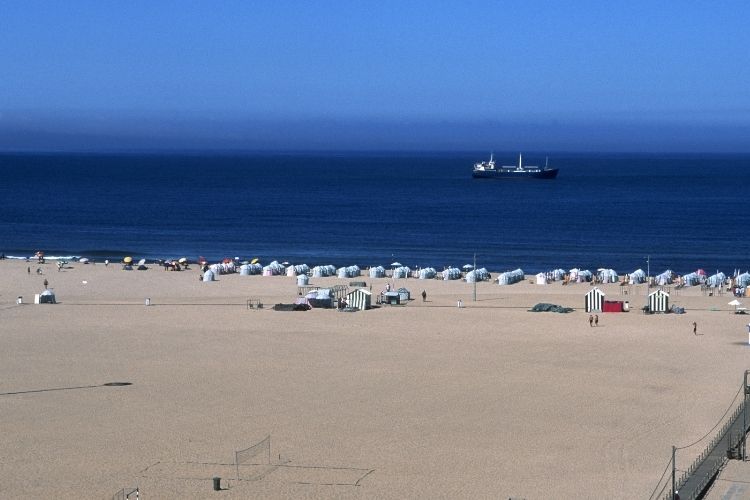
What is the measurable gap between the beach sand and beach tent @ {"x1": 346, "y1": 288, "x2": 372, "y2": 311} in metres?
0.78

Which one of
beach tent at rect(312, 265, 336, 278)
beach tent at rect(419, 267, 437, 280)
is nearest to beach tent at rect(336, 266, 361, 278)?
beach tent at rect(312, 265, 336, 278)

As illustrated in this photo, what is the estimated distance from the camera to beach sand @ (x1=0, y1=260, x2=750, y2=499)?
25.1 metres

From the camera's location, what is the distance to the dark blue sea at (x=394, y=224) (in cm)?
7806

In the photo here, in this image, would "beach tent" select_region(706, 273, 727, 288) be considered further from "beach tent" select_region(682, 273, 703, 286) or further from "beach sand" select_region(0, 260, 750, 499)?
"beach sand" select_region(0, 260, 750, 499)

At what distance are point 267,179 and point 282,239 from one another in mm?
108589

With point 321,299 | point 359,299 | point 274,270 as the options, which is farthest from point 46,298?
point 274,270

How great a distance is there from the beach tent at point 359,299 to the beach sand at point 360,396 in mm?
781

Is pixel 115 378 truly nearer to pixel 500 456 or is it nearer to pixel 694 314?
pixel 500 456

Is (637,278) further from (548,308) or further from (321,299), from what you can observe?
(321,299)

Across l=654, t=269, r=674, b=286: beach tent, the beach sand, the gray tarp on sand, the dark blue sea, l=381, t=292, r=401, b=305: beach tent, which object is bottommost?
the beach sand

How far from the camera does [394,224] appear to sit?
102 m

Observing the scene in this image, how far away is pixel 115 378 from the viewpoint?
34844 millimetres

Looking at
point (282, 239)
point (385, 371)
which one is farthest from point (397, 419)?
point (282, 239)

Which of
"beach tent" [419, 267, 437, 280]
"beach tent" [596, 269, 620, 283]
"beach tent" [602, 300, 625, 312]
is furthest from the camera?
"beach tent" [419, 267, 437, 280]
